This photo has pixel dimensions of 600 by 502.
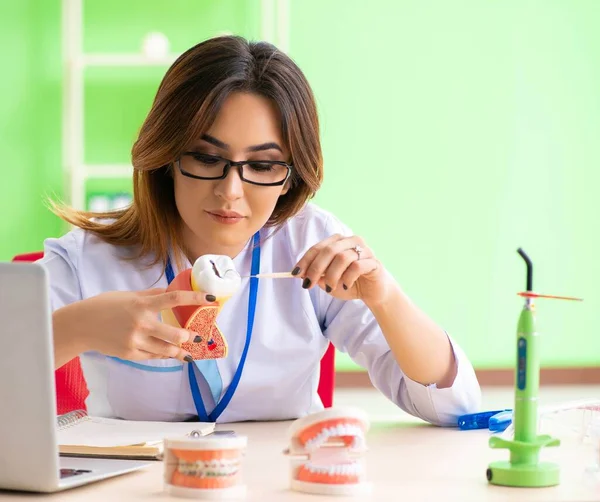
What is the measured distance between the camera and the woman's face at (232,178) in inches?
66.5

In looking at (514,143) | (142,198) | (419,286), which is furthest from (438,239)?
(142,198)

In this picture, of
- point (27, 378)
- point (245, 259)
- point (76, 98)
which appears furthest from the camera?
point (76, 98)

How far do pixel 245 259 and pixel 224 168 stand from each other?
0.29m

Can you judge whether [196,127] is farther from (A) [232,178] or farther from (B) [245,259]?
(B) [245,259]

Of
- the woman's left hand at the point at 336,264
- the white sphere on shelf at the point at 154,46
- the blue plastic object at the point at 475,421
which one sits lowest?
the blue plastic object at the point at 475,421

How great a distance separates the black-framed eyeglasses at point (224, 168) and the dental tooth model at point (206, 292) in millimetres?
269

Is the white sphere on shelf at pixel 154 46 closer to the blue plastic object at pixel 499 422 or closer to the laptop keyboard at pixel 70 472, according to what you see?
the blue plastic object at pixel 499 422

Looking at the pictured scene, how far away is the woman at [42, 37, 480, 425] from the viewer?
1.70m

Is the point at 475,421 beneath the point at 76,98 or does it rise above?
beneath

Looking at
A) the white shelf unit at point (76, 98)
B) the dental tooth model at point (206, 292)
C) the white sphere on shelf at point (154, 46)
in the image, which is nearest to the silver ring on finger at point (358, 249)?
the dental tooth model at point (206, 292)

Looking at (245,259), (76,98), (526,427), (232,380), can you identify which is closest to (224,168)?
(245,259)

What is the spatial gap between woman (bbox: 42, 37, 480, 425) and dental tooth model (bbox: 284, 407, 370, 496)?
1.35 ft

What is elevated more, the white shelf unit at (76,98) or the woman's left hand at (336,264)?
the white shelf unit at (76,98)

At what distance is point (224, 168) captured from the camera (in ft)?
5.52
